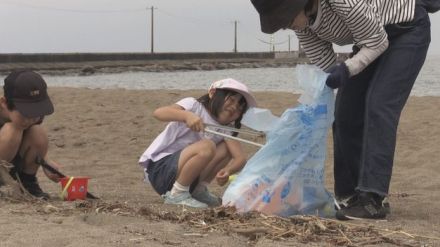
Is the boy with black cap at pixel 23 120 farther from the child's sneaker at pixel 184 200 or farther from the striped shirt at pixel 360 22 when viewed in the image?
the striped shirt at pixel 360 22

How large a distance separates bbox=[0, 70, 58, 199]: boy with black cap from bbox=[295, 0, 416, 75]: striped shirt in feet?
5.39

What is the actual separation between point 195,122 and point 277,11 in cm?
84

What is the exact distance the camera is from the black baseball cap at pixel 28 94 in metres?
3.66

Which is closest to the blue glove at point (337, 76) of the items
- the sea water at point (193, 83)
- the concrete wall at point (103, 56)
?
the sea water at point (193, 83)

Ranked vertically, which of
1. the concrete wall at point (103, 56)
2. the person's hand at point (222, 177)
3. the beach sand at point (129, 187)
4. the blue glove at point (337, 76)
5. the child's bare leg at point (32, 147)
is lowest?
the concrete wall at point (103, 56)

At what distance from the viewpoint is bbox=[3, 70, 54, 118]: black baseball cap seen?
366 cm

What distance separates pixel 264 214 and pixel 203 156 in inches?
29.8

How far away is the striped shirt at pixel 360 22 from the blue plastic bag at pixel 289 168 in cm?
31

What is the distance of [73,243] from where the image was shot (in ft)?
7.79

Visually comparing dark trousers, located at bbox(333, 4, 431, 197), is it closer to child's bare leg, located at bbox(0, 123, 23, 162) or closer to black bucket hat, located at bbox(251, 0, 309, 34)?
black bucket hat, located at bbox(251, 0, 309, 34)

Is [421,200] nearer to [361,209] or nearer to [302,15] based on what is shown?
[361,209]

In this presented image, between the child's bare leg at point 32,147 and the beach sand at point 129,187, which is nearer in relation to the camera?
the beach sand at point 129,187

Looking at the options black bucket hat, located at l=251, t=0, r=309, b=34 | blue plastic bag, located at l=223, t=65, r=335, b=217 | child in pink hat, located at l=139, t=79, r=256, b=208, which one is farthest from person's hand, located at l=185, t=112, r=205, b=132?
black bucket hat, located at l=251, t=0, r=309, b=34

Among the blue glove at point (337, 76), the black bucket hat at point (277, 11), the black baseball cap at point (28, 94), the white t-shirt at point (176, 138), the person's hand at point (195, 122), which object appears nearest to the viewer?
the black bucket hat at point (277, 11)
